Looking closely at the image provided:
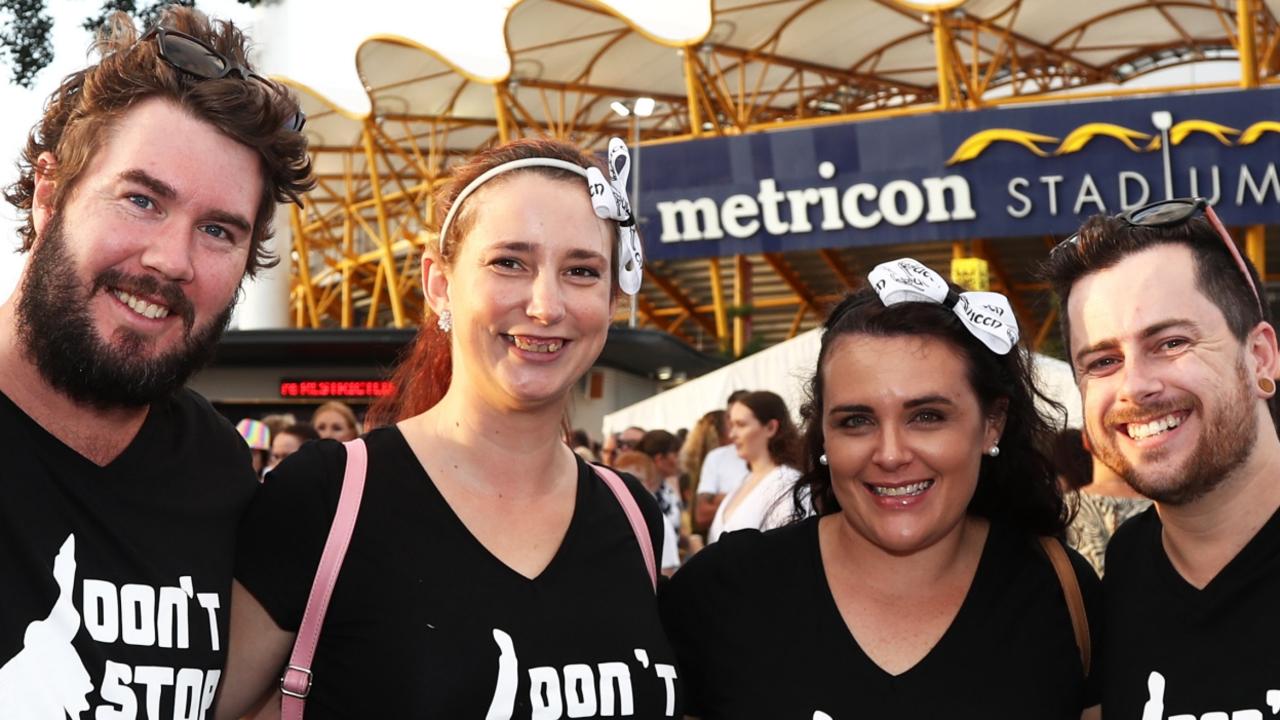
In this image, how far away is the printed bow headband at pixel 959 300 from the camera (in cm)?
325

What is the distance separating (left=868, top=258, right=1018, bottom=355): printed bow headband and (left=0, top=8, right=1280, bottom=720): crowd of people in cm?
1

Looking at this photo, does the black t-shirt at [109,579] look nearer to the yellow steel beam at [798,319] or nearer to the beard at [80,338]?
the beard at [80,338]

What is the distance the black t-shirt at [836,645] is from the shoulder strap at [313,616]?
3.26 feet

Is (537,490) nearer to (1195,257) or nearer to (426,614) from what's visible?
(426,614)

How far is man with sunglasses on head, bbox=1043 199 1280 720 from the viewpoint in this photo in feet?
9.12

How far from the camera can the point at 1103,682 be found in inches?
117

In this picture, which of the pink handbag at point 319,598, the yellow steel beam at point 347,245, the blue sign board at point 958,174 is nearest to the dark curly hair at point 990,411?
the pink handbag at point 319,598

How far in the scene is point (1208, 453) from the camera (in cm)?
289

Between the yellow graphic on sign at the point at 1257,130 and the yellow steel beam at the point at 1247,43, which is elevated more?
the yellow steel beam at the point at 1247,43

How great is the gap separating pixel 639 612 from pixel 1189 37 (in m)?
32.3

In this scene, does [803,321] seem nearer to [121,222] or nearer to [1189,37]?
[1189,37]

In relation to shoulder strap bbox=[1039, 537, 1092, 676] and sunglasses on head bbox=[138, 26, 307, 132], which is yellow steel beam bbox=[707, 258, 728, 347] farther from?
sunglasses on head bbox=[138, 26, 307, 132]

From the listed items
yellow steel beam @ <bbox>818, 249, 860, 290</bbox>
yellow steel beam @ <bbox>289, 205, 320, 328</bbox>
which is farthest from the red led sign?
yellow steel beam @ <bbox>289, 205, 320, 328</bbox>

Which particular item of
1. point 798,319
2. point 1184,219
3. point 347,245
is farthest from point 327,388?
point 1184,219
